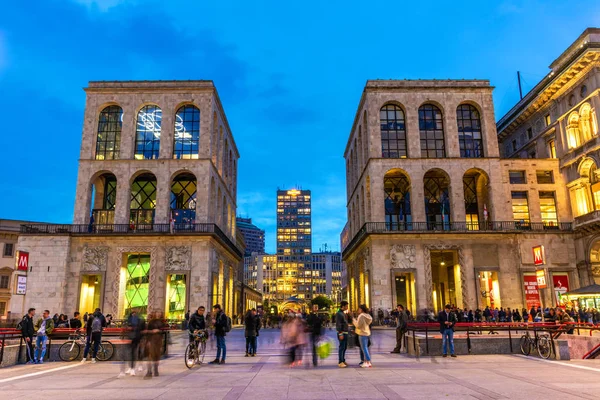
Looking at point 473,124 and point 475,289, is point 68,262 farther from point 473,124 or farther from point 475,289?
point 473,124

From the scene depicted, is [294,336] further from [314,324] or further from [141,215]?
[141,215]

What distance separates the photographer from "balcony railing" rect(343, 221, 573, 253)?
40.1m

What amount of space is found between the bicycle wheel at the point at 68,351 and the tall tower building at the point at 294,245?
14353 centimetres

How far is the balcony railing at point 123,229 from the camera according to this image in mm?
39750

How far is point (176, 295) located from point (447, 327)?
1202 inches

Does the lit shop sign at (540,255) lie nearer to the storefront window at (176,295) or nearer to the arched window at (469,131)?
the arched window at (469,131)

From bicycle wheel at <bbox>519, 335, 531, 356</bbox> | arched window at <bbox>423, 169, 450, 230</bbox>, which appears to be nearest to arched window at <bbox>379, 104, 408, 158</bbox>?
arched window at <bbox>423, 169, 450, 230</bbox>

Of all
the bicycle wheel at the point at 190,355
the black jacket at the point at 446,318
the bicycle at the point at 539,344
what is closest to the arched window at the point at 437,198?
the bicycle at the point at 539,344

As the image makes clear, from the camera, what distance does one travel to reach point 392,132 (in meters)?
44.3

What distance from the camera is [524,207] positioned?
43344 millimetres

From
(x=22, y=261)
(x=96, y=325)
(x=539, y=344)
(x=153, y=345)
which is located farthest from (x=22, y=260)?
(x=539, y=344)

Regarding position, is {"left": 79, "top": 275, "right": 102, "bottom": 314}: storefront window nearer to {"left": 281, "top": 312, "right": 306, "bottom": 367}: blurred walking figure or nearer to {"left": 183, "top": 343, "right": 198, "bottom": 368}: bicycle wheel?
{"left": 183, "top": 343, "right": 198, "bottom": 368}: bicycle wheel

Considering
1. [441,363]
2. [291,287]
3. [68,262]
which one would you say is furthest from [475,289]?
[291,287]

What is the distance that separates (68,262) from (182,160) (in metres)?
13.3
